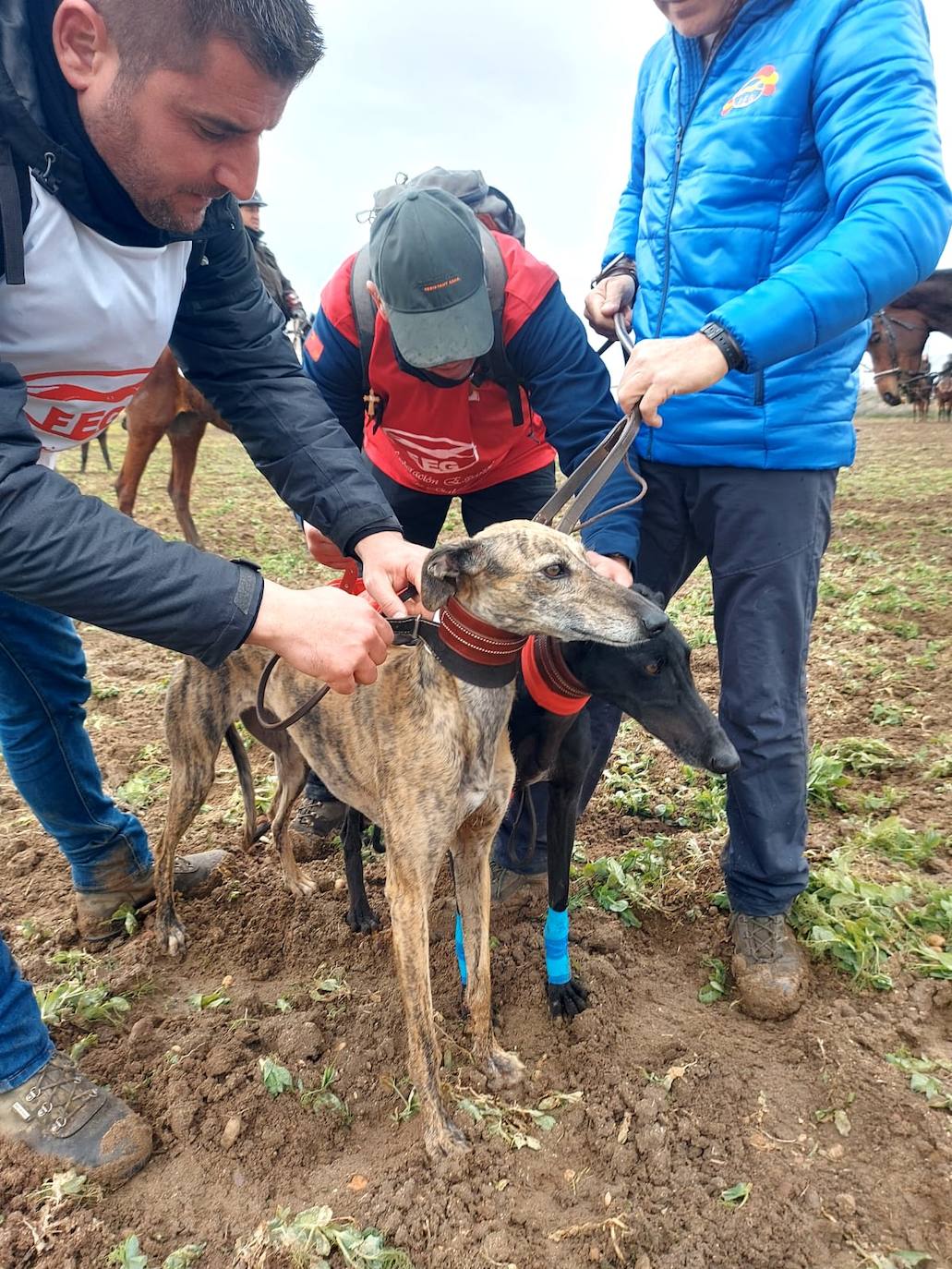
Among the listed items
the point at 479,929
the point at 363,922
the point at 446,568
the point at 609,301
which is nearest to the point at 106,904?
Result: the point at 363,922

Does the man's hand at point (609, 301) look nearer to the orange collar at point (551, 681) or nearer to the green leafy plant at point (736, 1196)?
the orange collar at point (551, 681)

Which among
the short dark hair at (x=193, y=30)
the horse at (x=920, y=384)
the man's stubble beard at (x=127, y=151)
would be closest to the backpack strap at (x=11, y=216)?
the man's stubble beard at (x=127, y=151)

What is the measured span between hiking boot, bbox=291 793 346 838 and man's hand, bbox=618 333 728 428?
267 centimetres

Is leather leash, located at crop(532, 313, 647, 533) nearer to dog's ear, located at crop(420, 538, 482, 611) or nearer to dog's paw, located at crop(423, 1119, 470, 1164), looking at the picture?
dog's ear, located at crop(420, 538, 482, 611)

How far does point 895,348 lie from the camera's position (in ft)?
33.4

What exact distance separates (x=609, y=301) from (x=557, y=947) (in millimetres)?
2437

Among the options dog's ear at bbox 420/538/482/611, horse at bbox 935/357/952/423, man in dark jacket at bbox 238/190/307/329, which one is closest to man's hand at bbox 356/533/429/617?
dog's ear at bbox 420/538/482/611

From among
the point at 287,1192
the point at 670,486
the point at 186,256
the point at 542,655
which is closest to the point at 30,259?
the point at 186,256

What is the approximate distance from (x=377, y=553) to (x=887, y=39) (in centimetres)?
203

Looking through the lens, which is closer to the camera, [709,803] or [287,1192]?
[287,1192]

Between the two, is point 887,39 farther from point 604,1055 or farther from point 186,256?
point 604,1055

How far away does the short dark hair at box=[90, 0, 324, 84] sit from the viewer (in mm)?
1658

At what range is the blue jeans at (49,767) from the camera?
2.40 m

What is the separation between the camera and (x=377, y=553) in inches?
105
